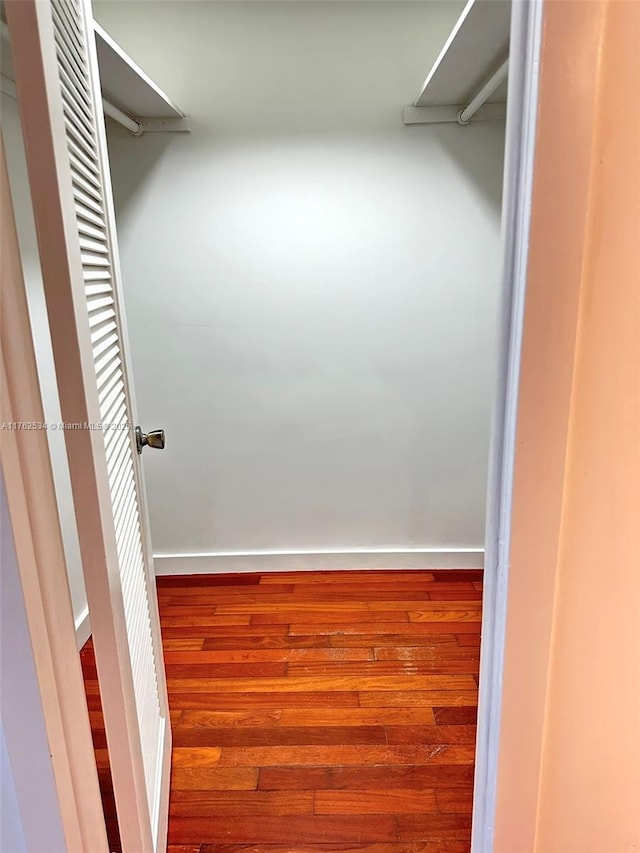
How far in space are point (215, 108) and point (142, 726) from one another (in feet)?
6.90

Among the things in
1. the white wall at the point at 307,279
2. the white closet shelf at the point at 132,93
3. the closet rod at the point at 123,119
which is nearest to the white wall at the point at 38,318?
the white closet shelf at the point at 132,93

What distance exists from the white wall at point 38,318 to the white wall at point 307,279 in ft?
2.72

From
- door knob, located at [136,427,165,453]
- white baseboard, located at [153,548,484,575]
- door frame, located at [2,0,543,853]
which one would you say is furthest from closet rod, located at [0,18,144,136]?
white baseboard, located at [153,548,484,575]

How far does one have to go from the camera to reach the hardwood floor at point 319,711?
1.44 meters

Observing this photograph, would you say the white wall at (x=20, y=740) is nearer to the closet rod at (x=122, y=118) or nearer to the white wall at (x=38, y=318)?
the white wall at (x=38, y=318)

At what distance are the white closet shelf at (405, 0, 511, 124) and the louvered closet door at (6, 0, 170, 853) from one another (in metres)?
0.97

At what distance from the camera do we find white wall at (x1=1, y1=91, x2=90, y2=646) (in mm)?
1025

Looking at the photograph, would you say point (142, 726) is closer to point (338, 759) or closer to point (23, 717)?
point (23, 717)

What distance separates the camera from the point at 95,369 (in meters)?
1.00

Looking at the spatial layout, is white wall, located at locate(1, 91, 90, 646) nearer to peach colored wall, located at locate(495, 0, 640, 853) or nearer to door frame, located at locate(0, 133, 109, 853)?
door frame, located at locate(0, 133, 109, 853)

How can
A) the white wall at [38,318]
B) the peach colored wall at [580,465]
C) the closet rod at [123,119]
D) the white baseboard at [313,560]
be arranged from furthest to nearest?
1. the white baseboard at [313,560]
2. the closet rod at [123,119]
3. the white wall at [38,318]
4. the peach colored wall at [580,465]

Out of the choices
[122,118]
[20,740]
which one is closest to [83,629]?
[20,740]

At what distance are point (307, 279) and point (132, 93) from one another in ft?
2.93

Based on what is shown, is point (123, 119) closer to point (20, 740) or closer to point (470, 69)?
point (470, 69)
